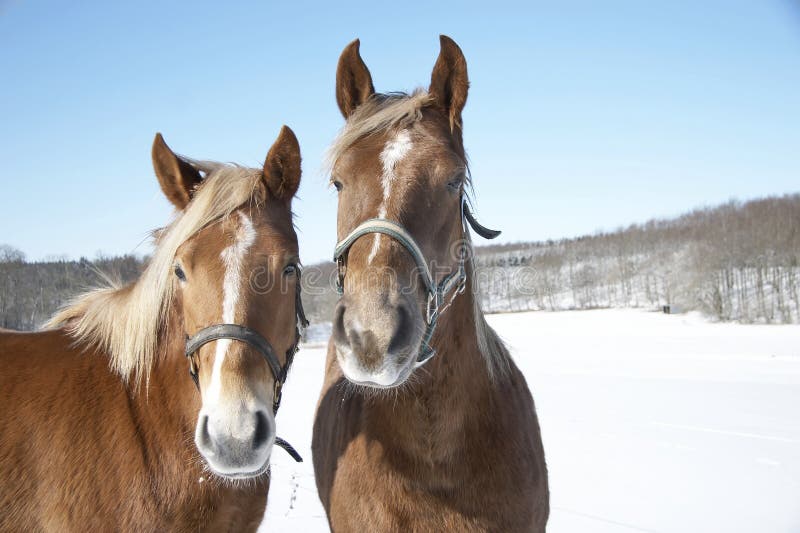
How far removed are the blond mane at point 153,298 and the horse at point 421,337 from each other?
0.68 meters

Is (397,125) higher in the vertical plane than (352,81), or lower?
lower

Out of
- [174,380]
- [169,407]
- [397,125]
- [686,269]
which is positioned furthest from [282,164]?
[686,269]

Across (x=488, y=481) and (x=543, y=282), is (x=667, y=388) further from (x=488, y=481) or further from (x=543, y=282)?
(x=543, y=282)

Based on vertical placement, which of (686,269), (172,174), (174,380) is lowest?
(174,380)

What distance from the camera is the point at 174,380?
2.67 meters

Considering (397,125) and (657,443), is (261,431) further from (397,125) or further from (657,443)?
(657,443)

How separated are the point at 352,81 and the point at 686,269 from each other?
61492mm

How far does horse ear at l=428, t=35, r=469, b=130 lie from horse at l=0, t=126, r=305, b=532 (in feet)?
3.23

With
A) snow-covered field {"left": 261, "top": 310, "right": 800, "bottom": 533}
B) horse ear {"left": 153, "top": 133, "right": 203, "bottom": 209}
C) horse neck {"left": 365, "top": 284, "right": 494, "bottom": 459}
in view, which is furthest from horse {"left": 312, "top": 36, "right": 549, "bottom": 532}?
horse ear {"left": 153, "top": 133, "right": 203, "bottom": 209}

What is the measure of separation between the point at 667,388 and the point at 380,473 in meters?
15.5

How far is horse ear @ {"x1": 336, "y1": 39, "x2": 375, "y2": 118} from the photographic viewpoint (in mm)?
2680

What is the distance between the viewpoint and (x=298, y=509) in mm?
6078

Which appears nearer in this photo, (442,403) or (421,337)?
(421,337)

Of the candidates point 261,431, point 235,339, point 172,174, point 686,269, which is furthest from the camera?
point 686,269
